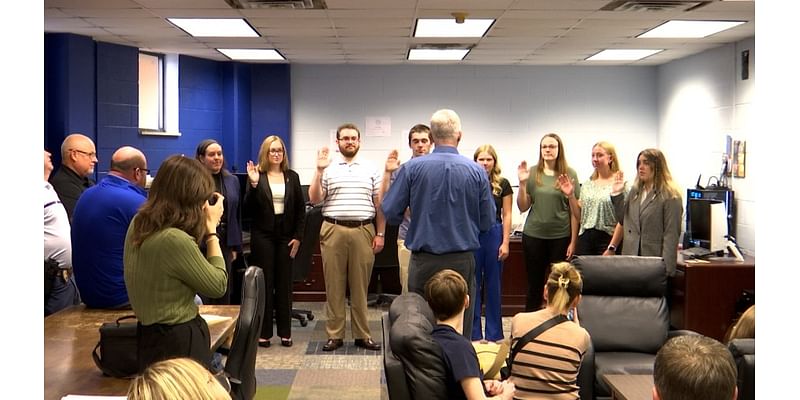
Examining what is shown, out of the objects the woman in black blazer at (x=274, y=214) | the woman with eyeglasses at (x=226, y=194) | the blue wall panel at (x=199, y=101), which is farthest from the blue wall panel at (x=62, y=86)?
the woman in black blazer at (x=274, y=214)

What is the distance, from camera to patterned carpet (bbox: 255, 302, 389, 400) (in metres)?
4.41

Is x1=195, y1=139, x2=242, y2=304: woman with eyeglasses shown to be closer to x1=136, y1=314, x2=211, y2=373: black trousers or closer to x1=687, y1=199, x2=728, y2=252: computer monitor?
x1=136, y1=314, x2=211, y2=373: black trousers

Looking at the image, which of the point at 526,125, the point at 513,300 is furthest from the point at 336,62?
the point at 513,300

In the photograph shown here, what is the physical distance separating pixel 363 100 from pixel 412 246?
6.02 metres

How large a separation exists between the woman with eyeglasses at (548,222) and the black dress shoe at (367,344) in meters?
1.09

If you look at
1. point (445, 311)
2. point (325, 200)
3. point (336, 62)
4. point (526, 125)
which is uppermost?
point (336, 62)

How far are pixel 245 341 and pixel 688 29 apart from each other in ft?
18.3

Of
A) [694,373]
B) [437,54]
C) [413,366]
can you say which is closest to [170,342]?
[413,366]

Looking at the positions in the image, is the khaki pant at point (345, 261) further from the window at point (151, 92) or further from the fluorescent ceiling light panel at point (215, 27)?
the window at point (151, 92)

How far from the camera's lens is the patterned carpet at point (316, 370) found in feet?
14.5

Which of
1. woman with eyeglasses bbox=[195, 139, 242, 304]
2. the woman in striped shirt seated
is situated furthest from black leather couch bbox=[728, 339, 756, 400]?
woman with eyeglasses bbox=[195, 139, 242, 304]

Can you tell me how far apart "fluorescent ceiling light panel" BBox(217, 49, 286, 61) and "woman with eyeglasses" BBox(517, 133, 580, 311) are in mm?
3980

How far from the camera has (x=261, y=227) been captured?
17.3 feet
